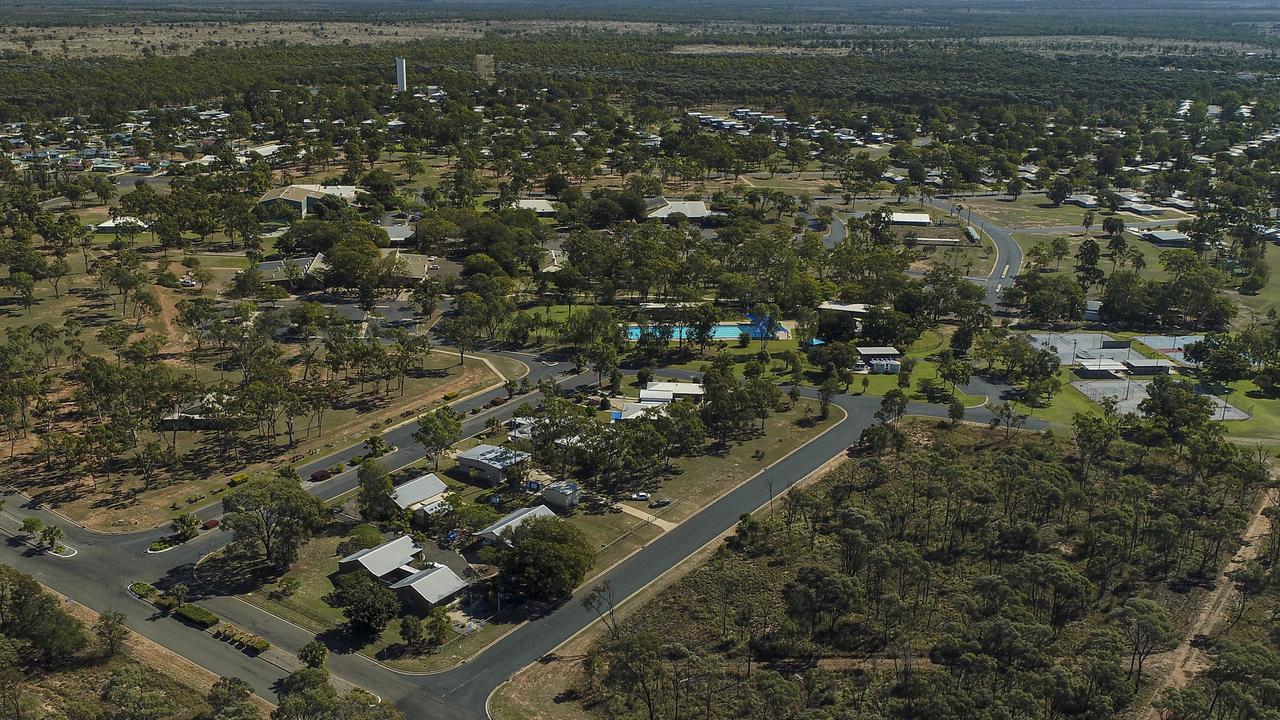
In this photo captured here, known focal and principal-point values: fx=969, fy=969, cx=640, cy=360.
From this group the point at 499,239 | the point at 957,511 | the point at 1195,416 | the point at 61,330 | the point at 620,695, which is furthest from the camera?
the point at 499,239

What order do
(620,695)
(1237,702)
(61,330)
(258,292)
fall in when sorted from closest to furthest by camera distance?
(1237,702)
(620,695)
(61,330)
(258,292)

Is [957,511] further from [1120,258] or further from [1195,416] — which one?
[1120,258]

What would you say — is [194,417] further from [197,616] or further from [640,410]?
[640,410]

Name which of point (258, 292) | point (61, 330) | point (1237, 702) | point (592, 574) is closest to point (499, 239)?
point (258, 292)

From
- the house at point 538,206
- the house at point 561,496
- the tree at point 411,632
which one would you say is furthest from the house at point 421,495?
the house at point 538,206

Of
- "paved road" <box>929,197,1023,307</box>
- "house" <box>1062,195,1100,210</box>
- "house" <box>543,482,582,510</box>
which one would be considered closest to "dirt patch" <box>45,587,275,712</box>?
"house" <box>543,482,582,510</box>

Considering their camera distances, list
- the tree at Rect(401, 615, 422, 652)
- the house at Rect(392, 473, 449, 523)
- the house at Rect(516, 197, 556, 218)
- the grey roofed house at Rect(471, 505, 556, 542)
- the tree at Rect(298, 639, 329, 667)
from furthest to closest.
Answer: the house at Rect(516, 197, 556, 218) < the house at Rect(392, 473, 449, 523) < the grey roofed house at Rect(471, 505, 556, 542) < the tree at Rect(401, 615, 422, 652) < the tree at Rect(298, 639, 329, 667)

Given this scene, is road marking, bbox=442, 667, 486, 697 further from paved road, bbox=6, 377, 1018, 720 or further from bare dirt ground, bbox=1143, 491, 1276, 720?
Result: bare dirt ground, bbox=1143, 491, 1276, 720

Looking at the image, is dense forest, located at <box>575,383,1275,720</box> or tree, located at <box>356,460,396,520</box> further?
tree, located at <box>356,460,396,520</box>
